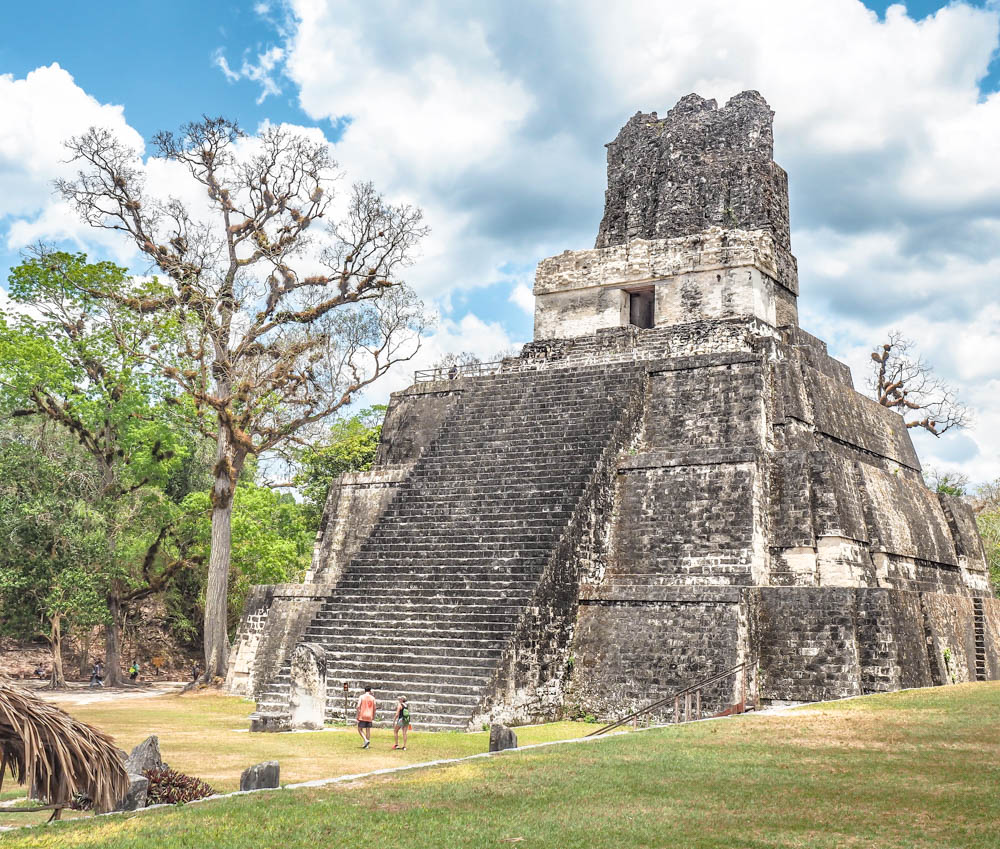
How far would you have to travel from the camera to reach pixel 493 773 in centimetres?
802

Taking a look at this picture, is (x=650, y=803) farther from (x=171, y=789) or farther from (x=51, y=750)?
(x=51, y=750)

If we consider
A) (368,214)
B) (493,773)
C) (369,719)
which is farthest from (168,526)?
(493,773)

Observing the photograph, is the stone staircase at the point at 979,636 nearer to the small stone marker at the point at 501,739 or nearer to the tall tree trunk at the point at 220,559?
the small stone marker at the point at 501,739

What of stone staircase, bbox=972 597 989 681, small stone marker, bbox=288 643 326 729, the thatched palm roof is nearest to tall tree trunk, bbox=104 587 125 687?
small stone marker, bbox=288 643 326 729

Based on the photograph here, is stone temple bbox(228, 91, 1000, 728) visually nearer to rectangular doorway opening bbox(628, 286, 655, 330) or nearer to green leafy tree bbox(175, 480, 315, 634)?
rectangular doorway opening bbox(628, 286, 655, 330)

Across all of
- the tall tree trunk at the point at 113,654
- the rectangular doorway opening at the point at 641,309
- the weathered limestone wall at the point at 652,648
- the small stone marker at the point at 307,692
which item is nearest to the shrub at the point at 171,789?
the small stone marker at the point at 307,692

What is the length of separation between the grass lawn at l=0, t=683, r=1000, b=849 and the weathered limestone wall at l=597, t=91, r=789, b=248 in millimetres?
11840

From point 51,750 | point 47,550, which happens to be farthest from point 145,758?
point 47,550

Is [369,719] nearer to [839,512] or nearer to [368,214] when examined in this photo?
[839,512]

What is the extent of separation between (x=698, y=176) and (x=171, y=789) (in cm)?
1562

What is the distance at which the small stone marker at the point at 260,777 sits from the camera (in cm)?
752

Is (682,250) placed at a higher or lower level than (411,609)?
higher

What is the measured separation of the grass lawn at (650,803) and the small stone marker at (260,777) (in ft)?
0.77

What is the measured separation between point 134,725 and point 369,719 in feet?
14.0
